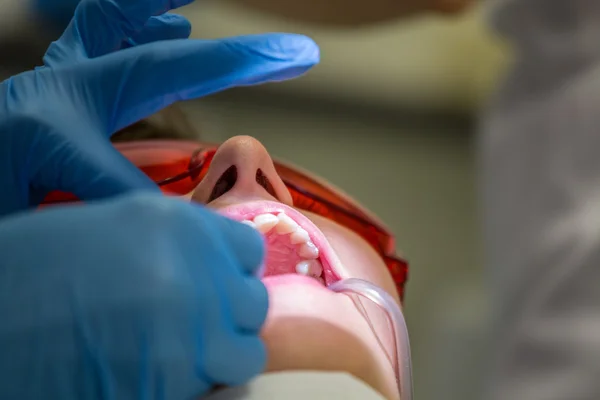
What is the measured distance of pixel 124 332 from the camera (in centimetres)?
46

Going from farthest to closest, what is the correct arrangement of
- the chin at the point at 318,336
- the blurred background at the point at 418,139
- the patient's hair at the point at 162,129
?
the blurred background at the point at 418,139
the patient's hair at the point at 162,129
the chin at the point at 318,336

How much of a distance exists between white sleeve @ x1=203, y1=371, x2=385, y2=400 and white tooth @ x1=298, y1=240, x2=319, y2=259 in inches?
5.4

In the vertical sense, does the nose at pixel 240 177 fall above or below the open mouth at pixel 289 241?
above

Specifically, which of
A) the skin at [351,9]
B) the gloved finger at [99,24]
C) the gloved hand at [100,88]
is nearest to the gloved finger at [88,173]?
the gloved hand at [100,88]

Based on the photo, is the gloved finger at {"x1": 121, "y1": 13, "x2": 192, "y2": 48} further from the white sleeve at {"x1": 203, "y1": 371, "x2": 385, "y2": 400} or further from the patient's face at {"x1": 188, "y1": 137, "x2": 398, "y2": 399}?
the white sleeve at {"x1": 203, "y1": 371, "x2": 385, "y2": 400}

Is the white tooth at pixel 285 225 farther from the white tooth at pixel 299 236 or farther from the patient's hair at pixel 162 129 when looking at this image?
the patient's hair at pixel 162 129

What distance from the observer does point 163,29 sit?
28.1 inches

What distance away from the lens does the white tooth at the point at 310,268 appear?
648mm

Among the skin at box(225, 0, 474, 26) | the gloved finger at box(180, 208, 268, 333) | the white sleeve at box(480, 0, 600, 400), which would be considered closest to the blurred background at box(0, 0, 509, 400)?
the skin at box(225, 0, 474, 26)

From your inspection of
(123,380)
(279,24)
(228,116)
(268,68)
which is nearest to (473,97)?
(279,24)

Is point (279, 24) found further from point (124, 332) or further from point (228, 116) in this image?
point (124, 332)

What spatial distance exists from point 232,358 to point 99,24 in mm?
371

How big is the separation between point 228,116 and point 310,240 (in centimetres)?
28

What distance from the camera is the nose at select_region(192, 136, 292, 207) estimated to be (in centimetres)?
66
